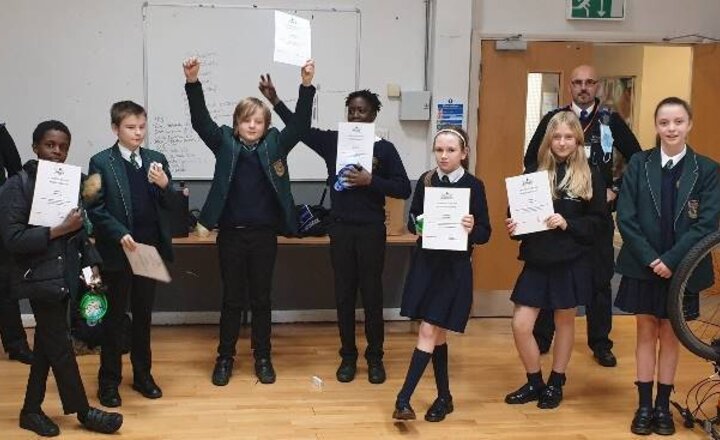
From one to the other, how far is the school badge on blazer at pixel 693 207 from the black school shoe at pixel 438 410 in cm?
138

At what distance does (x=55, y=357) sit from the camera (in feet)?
11.1

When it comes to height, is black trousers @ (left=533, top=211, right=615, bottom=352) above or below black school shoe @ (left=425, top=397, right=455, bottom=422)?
above

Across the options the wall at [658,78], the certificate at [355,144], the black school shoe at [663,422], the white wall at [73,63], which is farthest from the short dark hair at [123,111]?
the wall at [658,78]

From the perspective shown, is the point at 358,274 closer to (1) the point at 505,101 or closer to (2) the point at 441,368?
(2) the point at 441,368

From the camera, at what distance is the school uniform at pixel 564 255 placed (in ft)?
12.3

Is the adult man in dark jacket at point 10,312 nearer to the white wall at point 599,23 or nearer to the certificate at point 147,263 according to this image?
the certificate at point 147,263

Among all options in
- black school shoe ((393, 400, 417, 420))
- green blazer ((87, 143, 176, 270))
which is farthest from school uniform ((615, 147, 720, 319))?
green blazer ((87, 143, 176, 270))

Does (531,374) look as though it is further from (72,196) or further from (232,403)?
(72,196)

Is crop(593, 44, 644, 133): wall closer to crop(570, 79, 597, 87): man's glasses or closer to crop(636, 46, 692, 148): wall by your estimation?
crop(636, 46, 692, 148): wall

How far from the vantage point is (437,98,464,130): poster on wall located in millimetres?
5422

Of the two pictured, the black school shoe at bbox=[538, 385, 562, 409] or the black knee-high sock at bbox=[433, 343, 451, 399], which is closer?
the black knee-high sock at bbox=[433, 343, 451, 399]

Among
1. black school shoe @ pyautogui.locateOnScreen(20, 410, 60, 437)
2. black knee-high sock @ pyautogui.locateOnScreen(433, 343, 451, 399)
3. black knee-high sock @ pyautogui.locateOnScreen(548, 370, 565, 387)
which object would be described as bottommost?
black school shoe @ pyautogui.locateOnScreen(20, 410, 60, 437)

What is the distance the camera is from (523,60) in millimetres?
5559

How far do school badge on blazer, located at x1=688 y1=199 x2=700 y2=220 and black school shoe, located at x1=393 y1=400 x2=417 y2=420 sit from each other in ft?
4.87
